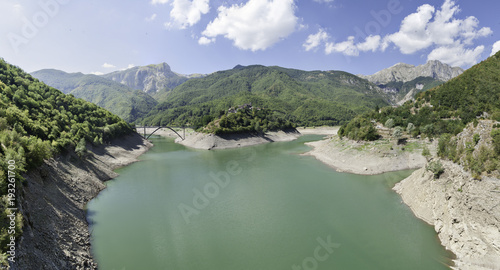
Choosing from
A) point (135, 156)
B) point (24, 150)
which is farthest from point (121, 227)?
point (135, 156)

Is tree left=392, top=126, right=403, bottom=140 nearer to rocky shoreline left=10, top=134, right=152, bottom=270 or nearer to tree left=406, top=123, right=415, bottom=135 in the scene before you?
tree left=406, top=123, right=415, bottom=135

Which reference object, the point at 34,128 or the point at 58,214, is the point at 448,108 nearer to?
the point at 58,214

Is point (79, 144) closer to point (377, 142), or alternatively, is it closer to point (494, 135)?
point (494, 135)
